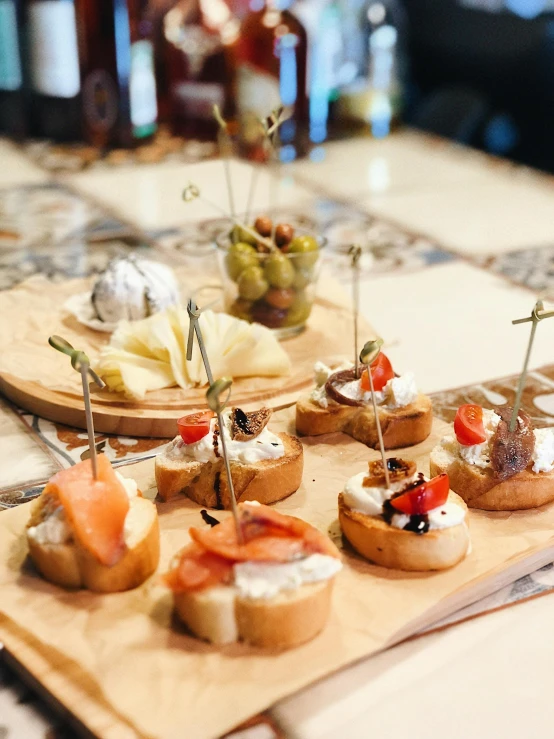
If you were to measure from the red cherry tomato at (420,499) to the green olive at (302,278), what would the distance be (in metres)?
0.78

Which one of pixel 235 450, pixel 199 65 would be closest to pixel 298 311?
pixel 235 450

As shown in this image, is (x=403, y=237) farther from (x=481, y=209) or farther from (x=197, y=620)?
(x=197, y=620)

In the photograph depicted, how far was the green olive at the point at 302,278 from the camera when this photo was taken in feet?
5.91

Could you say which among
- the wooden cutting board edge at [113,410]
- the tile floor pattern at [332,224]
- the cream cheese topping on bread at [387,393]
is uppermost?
the cream cheese topping on bread at [387,393]

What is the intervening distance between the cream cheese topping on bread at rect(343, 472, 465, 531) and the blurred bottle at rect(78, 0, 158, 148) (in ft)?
7.78

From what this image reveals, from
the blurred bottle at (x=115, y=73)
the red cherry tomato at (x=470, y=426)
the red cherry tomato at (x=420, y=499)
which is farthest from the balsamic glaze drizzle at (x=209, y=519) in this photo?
the blurred bottle at (x=115, y=73)

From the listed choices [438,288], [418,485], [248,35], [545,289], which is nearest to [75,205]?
[248,35]

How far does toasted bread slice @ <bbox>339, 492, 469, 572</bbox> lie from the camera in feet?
3.52

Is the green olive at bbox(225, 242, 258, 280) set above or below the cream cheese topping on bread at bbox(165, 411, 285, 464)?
above

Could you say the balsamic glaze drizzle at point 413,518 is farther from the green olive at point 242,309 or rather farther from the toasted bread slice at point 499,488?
the green olive at point 242,309

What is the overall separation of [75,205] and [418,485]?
198cm

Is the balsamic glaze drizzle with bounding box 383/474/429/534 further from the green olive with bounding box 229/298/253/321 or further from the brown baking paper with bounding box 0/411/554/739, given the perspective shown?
the green olive with bounding box 229/298/253/321

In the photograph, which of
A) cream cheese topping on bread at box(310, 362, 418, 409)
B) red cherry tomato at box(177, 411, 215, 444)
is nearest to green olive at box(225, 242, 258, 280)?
cream cheese topping on bread at box(310, 362, 418, 409)

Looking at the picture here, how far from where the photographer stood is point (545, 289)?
7.18ft
